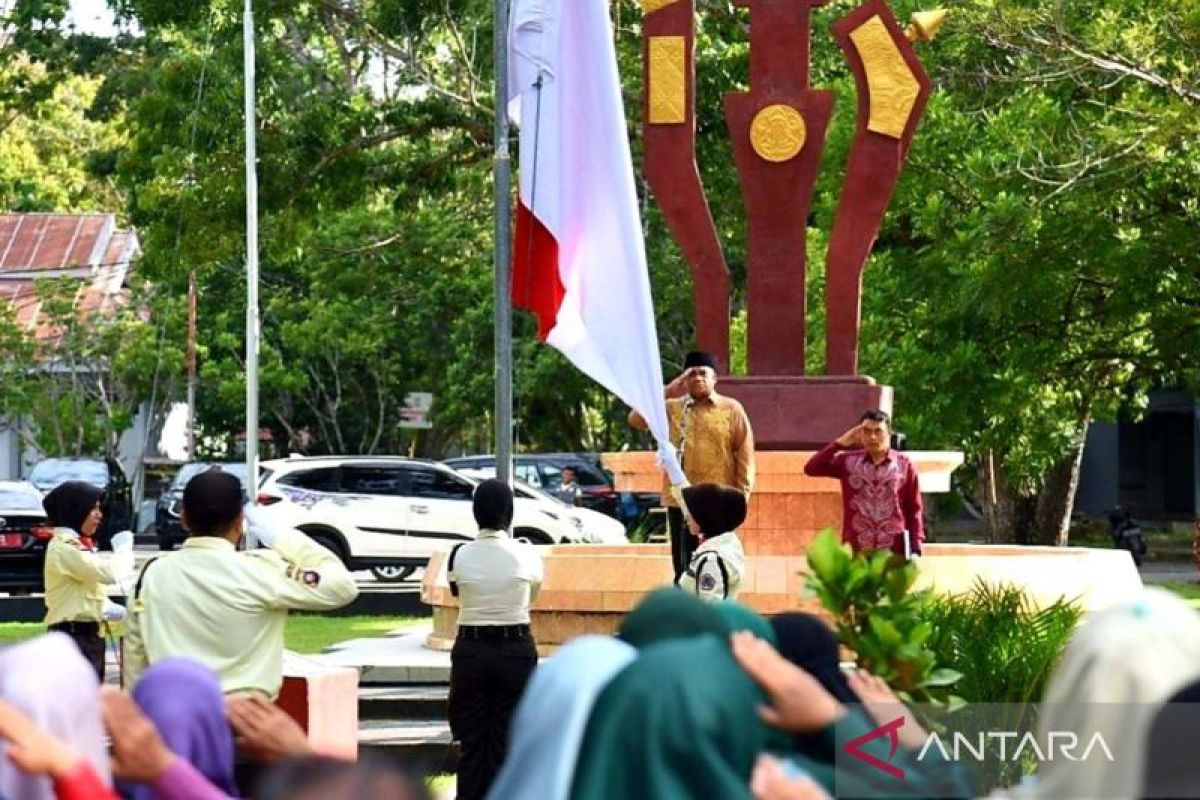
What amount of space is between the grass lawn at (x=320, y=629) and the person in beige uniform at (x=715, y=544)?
26.9 feet

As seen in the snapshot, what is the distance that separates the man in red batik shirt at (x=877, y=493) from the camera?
11430 mm

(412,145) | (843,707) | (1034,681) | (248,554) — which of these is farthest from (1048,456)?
(843,707)

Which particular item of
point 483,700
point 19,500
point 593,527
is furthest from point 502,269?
point 19,500

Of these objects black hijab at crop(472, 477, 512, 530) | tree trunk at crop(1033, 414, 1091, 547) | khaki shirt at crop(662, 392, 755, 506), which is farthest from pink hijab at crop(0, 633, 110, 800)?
tree trunk at crop(1033, 414, 1091, 547)

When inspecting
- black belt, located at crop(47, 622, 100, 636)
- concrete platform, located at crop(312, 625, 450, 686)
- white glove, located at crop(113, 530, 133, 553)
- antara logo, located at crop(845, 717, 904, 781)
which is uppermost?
white glove, located at crop(113, 530, 133, 553)

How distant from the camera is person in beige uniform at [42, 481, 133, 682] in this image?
33.5ft

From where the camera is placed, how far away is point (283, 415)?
49.7 m

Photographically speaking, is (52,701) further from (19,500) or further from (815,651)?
(19,500)

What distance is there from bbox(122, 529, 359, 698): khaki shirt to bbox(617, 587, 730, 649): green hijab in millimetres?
2504

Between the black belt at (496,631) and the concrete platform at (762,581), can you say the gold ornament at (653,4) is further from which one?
the black belt at (496,631)

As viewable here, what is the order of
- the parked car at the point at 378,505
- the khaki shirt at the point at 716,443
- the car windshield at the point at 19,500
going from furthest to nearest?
the parked car at the point at 378,505 → the car windshield at the point at 19,500 → the khaki shirt at the point at 716,443

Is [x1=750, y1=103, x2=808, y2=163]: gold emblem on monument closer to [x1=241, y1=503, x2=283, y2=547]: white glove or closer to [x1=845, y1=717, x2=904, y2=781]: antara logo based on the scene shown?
[x1=241, y1=503, x2=283, y2=547]: white glove

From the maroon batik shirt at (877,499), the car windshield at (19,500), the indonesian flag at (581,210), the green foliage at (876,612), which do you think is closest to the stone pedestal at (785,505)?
the maroon batik shirt at (877,499)

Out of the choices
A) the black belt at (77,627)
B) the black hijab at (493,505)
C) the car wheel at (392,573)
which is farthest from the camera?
the car wheel at (392,573)
